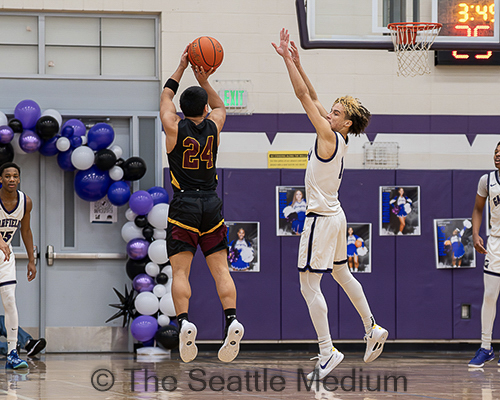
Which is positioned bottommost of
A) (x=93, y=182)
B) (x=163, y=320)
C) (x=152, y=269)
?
(x=163, y=320)

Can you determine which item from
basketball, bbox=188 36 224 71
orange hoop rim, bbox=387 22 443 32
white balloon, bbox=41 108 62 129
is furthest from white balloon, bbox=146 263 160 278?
orange hoop rim, bbox=387 22 443 32

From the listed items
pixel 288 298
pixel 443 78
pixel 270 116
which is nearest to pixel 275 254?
pixel 288 298

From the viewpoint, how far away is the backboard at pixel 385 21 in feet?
24.2

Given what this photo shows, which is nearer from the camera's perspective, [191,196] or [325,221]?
[191,196]

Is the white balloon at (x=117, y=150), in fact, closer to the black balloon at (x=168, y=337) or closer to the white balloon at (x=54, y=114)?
the white balloon at (x=54, y=114)

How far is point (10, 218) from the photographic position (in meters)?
7.28

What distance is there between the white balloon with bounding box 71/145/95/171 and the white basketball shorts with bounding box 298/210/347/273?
3.66 m

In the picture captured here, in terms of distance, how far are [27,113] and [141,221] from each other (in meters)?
1.79

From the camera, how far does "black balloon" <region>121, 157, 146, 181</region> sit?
8.62m

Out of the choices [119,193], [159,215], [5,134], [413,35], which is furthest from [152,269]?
[413,35]

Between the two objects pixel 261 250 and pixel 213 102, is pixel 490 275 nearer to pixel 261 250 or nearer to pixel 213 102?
pixel 261 250

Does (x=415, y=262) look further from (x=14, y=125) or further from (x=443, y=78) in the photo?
(x=14, y=125)

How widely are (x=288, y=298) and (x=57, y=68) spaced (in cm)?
406

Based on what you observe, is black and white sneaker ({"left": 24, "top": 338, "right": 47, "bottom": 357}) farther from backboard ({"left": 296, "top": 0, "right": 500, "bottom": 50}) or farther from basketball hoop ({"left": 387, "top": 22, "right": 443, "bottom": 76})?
basketball hoop ({"left": 387, "top": 22, "right": 443, "bottom": 76})
